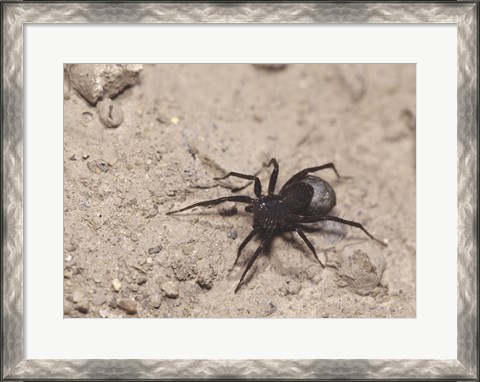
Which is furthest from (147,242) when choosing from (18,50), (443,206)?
(443,206)

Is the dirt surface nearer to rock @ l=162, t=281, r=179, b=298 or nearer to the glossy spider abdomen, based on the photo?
rock @ l=162, t=281, r=179, b=298

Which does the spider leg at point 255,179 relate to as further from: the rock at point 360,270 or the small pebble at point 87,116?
the small pebble at point 87,116

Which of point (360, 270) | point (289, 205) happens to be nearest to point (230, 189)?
point (289, 205)

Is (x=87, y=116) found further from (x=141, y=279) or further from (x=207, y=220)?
(x=141, y=279)

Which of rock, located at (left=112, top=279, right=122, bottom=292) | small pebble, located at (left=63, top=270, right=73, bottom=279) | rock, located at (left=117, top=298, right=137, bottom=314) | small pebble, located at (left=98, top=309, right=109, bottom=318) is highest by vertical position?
small pebble, located at (left=63, top=270, right=73, bottom=279)

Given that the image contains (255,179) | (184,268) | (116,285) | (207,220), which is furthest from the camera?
(255,179)

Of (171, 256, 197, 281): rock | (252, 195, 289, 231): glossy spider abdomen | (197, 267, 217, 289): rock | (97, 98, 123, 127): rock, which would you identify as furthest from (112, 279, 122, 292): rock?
(97, 98, 123, 127): rock
